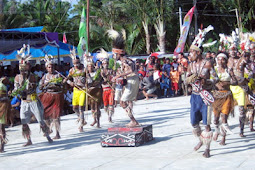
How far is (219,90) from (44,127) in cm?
380

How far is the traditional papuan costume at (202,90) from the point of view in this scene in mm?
7809

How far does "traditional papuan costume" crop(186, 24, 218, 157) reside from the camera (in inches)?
307

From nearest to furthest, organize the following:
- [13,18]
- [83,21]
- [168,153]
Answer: [168,153] < [83,21] < [13,18]

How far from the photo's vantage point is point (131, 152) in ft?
28.3

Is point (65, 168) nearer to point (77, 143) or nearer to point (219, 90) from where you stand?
point (77, 143)

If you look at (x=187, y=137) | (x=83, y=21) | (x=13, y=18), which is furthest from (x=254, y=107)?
(x=13, y=18)

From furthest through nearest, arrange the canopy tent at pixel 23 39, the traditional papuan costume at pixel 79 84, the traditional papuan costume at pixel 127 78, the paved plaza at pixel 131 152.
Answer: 1. the canopy tent at pixel 23 39
2. the traditional papuan costume at pixel 79 84
3. the traditional papuan costume at pixel 127 78
4. the paved plaza at pixel 131 152

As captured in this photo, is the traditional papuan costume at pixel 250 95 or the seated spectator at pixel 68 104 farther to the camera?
the seated spectator at pixel 68 104

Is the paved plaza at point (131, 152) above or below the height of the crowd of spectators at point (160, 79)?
below

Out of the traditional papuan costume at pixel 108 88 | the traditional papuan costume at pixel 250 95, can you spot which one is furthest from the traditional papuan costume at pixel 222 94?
the traditional papuan costume at pixel 108 88

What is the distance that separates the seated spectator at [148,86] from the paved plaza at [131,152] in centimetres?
707

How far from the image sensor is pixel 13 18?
1526 inches

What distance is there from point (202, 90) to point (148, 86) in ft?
37.4

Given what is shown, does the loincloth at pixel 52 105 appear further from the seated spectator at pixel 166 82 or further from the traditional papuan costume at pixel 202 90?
the seated spectator at pixel 166 82
